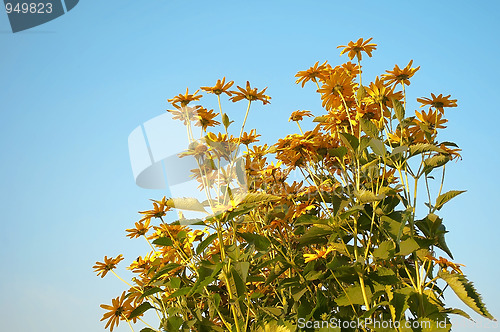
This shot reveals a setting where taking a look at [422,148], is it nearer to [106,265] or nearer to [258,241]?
[258,241]

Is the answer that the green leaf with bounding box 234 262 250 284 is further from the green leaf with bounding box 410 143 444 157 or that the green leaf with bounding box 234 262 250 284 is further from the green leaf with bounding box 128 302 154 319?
the green leaf with bounding box 410 143 444 157

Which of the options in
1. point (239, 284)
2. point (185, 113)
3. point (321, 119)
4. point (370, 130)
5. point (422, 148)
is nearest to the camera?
point (239, 284)

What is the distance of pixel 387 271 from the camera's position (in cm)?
234

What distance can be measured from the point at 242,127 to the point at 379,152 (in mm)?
766

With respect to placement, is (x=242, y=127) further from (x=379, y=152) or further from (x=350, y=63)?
(x=350, y=63)

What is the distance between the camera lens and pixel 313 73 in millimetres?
3090

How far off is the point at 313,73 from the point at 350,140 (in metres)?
0.79

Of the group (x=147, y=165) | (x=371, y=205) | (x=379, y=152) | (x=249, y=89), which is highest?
(x=249, y=89)

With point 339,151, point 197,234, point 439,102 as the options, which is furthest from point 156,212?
point 439,102

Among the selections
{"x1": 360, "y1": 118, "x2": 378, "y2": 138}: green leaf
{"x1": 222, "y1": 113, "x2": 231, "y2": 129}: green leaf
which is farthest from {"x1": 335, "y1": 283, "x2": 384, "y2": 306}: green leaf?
{"x1": 222, "y1": 113, "x2": 231, "y2": 129}: green leaf

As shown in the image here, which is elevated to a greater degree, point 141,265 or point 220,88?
point 220,88

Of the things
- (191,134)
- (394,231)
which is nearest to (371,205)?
(394,231)

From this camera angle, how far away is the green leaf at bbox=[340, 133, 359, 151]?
2455mm

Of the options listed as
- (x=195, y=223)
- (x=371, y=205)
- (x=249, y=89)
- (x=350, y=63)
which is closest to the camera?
(x=195, y=223)
